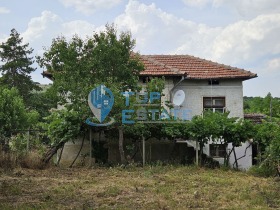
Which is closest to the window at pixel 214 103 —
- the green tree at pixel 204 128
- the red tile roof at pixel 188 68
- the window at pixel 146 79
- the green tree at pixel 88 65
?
the red tile roof at pixel 188 68

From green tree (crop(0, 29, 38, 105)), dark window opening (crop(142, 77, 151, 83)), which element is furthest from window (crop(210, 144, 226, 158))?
green tree (crop(0, 29, 38, 105))

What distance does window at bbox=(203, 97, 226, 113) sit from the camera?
1961 cm

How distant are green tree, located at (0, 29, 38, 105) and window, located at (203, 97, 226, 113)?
21.5 meters

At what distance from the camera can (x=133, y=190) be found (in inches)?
380

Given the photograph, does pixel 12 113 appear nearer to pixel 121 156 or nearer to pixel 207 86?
pixel 121 156

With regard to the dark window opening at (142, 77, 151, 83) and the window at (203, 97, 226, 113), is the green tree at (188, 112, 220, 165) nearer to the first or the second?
the window at (203, 97, 226, 113)

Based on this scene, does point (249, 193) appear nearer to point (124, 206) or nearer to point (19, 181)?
point (124, 206)

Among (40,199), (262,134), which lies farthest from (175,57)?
(40,199)

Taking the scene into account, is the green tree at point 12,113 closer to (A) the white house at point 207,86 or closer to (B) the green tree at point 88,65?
(A) the white house at point 207,86

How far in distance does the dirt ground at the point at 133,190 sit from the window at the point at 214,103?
6643 mm

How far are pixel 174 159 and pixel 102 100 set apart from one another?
4.53 m

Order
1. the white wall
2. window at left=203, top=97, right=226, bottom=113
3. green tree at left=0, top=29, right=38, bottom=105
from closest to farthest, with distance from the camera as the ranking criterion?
the white wall, window at left=203, top=97, right=226, bottom=113, green tree at left=0, top=29, right=38, bottom=105

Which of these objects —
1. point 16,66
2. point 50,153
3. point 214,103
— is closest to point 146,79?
point 214,103

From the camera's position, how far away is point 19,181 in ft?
35.5
